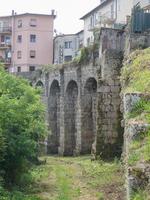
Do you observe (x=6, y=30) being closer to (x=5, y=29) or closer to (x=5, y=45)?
(x=5, y=29)

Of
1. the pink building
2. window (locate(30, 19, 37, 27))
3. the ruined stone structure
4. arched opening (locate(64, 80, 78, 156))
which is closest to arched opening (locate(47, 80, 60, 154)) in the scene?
the ruined stone structure

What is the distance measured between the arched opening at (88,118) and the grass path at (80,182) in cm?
882

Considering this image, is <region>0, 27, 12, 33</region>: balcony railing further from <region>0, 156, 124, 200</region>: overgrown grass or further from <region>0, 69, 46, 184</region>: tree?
<region>0, 69, 46, 184</region>: tree

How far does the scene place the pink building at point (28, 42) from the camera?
77.9 meters

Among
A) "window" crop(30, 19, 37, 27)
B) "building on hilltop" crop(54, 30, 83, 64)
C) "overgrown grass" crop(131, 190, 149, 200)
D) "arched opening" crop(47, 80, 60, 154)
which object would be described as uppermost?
"window" crop(30, 19, 37, 27)

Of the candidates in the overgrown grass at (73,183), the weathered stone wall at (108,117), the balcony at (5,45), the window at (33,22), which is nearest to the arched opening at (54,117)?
the weathered stone wall at (108,117)

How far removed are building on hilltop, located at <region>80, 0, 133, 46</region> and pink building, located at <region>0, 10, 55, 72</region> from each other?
37.4ft

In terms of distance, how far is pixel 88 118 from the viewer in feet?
133

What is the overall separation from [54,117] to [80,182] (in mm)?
25133

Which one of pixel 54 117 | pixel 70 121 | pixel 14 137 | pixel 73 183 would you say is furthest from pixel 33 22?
pixel 14 137

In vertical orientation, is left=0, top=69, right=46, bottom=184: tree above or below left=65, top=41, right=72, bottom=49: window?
below

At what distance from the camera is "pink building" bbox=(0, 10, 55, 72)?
3068 inches

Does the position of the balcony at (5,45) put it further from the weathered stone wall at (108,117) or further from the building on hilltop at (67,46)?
the weathered stone wall at (108,117)

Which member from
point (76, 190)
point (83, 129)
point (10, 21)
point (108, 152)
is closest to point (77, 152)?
point (83, 129)
